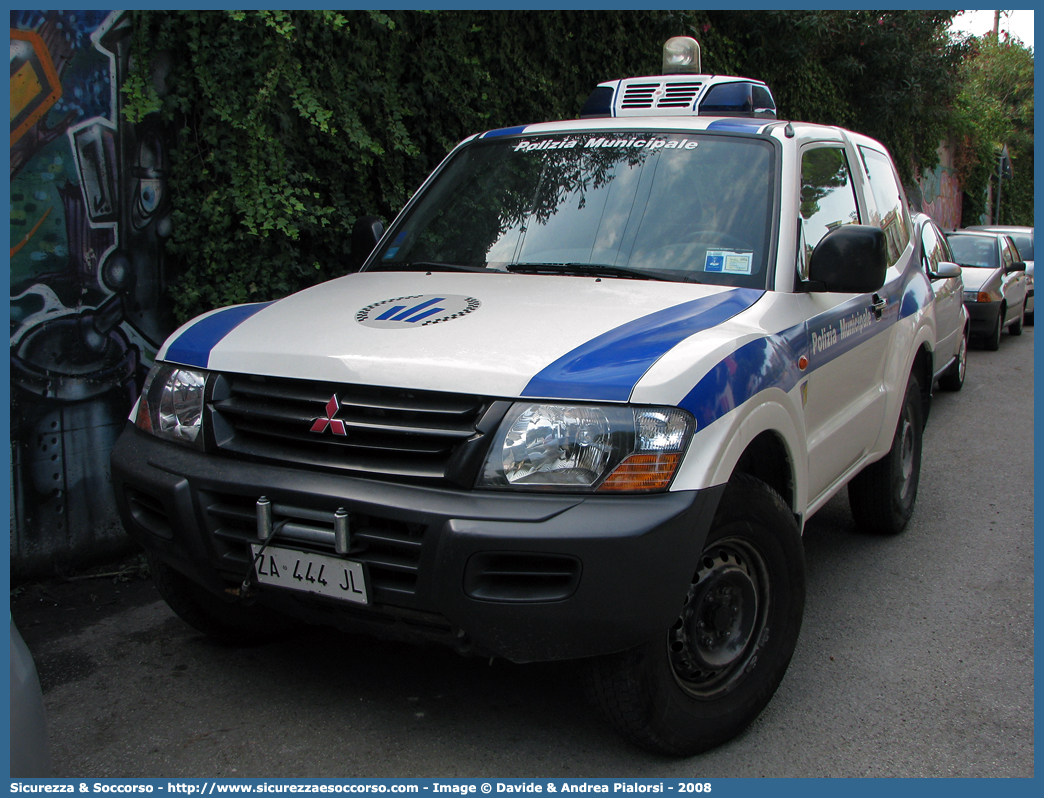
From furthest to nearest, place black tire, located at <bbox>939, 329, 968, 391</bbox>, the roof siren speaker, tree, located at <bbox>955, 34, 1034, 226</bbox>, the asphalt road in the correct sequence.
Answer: tree, located at <bbox>955, 34, 1034, 226</bbox>, black tire, located at <bbox>939, 329, 968, 391</bbox>, the roof siren speaker, the asphalt road

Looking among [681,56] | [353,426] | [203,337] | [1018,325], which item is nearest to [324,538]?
[353,426]

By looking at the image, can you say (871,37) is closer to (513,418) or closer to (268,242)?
(268,242)

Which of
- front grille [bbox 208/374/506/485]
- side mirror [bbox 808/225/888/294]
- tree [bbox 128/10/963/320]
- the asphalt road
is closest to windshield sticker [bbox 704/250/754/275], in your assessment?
side mirror [bbox 808/225/888/294]

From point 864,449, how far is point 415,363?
239cm

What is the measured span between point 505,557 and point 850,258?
1663mm

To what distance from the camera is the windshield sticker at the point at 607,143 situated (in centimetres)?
365

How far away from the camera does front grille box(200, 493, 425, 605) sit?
2.46m

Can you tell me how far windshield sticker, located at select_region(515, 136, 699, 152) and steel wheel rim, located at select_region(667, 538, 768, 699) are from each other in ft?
5.47

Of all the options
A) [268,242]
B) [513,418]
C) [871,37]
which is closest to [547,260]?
[513,418]

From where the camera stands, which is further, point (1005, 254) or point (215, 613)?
point (1005, 254)

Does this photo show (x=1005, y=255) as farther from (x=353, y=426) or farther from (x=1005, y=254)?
(x=353, y=426)

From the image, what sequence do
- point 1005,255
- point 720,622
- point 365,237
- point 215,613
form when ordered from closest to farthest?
point 720,622
point 215,613
point 365,237
point 1005,255

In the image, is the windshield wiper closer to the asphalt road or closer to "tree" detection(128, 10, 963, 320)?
the asphalt road

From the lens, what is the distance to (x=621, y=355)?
2.54m
